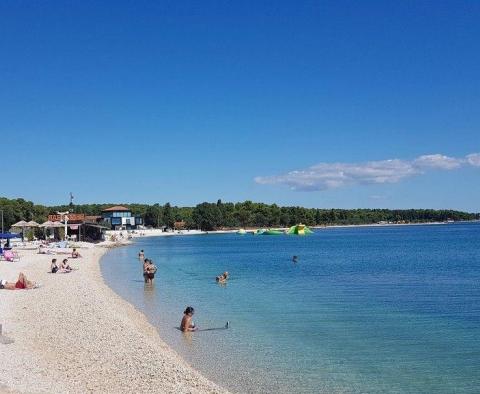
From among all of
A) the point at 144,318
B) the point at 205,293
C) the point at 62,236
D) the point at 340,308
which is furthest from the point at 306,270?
the point at 62,236

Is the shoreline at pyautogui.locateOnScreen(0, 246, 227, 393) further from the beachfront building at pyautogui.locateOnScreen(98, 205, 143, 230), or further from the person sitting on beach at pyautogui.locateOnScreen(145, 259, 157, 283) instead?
the beachfront building at pyautogui.locateOnScreen(98, 205, 143, 230)

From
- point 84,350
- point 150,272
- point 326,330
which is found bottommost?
point 326,330

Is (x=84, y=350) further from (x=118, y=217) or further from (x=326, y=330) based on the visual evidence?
(x=118, y=217)

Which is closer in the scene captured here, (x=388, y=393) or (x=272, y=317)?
(x=388, y=393)

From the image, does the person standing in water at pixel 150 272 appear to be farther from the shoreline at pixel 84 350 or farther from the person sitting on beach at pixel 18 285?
the shoreline at pixel 84 350

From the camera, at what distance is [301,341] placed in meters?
17.0

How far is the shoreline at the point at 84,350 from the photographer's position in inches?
440

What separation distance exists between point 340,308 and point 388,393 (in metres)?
11.8

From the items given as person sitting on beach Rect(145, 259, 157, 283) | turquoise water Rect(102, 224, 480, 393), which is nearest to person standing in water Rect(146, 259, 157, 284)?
person sitting on beach Rect(145, 259, 157, 283)

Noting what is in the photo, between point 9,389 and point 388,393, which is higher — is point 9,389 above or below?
above

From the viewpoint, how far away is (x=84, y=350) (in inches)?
564

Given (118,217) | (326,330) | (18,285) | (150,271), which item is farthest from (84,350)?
(118,217)

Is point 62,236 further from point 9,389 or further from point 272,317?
point 9,389

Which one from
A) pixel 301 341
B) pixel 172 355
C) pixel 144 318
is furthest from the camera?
pixel 144 318
